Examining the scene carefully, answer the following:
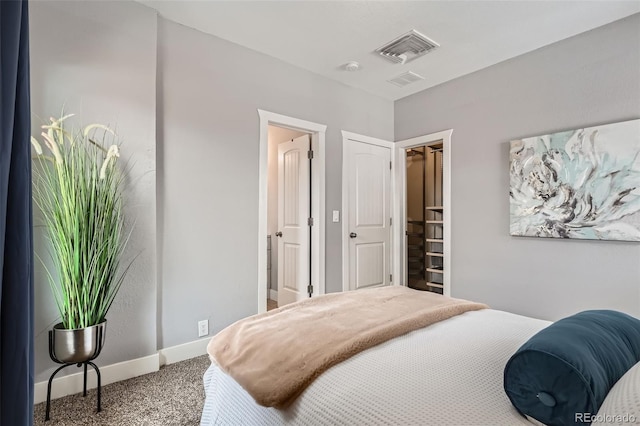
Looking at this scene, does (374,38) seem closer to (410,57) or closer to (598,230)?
(410,57)

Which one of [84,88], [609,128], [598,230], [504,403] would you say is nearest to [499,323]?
[504,403]

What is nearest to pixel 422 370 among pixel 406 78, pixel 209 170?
pixel 209 170

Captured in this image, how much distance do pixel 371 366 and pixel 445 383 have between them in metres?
0.22

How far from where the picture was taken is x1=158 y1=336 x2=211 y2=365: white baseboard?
7.75 ft

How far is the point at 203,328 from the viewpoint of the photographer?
2559mm

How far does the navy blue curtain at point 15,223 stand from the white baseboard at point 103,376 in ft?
5.53

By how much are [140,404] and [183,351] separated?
62 centimetres

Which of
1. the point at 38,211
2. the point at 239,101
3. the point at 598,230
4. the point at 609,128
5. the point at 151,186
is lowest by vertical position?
the point at 598,230

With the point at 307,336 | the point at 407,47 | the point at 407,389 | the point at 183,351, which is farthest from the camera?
the point at 407,47

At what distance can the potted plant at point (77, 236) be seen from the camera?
1.71 m

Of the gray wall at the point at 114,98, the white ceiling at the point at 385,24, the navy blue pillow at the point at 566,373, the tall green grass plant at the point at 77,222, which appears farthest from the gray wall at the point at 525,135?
the tall green grass plant at the point at 77,222

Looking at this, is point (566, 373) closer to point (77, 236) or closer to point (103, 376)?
point (77, 236)

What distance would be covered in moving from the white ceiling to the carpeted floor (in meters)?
2.67

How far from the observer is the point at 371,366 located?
3.22ft
